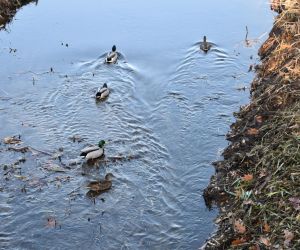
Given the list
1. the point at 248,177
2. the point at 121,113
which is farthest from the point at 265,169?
the point at 121,113

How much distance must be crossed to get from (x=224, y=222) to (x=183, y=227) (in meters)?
0.77

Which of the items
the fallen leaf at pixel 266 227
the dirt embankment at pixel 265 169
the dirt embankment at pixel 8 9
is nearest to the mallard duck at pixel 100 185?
the dirt embankment at pixel 265 169

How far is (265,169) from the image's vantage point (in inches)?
311

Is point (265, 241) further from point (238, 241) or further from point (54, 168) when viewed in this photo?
point (54, 168)

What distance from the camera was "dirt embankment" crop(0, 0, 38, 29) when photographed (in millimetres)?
17828

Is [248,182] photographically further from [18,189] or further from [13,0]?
[13,0]

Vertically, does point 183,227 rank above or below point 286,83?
below

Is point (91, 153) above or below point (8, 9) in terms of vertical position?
below

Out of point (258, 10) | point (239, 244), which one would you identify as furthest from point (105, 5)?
point (239, 244)

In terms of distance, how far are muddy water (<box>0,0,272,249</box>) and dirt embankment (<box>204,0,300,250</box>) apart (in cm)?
46

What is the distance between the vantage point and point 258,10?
59.5ft

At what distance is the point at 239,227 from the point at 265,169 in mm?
1270

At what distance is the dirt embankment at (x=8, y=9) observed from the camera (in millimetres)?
17828

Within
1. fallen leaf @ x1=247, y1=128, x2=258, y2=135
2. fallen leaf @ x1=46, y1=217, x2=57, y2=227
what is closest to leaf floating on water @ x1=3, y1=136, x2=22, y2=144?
fallen leaf @ x1=46, y1=217, x2=57, y2=227
